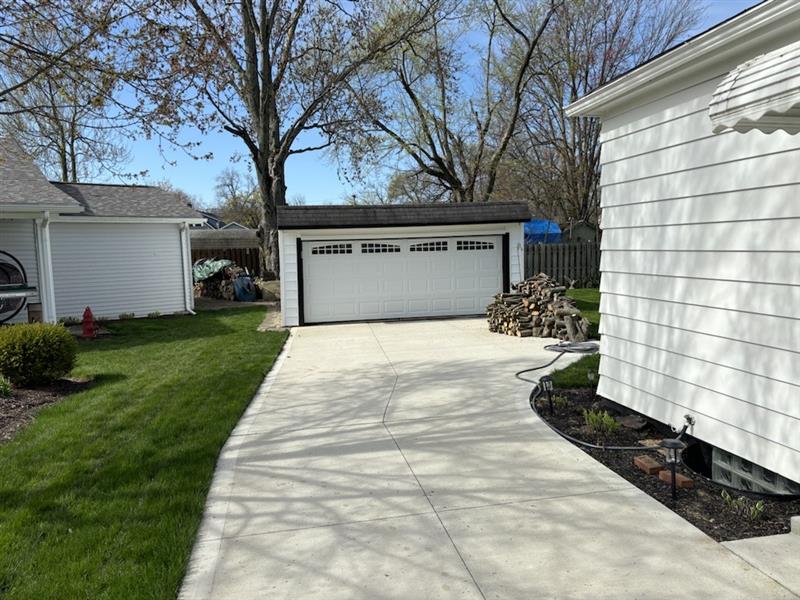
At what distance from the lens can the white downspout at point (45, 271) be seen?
13039 mm

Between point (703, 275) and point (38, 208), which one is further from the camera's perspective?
point (38, 208)

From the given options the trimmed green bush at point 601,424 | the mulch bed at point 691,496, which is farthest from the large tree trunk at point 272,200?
the mulch bed at point 691,496

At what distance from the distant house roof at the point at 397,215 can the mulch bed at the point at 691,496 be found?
323 inches

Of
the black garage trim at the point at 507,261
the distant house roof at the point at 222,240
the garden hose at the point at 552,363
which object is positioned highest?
the distant house roof at the point at 222,240

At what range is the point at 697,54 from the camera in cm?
433

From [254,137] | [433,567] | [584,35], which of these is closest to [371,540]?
[433,567]

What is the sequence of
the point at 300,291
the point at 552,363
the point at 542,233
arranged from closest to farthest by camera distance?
the point at 552,363, the point at 300,291, the point at 542,233

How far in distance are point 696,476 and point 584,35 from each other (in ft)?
73.9

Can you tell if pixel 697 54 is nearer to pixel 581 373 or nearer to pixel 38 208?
pixel 581 373

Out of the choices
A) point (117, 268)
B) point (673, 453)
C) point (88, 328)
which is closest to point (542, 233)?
point (117, 268)

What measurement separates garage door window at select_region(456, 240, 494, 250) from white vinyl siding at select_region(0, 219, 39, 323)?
9818mm

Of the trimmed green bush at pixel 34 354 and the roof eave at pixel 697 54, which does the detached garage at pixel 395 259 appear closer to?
the trimmed green bush at pixel 34 354

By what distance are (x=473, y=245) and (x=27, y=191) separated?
1020 cm

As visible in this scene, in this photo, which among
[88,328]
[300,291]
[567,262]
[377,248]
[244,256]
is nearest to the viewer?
[88,328]
